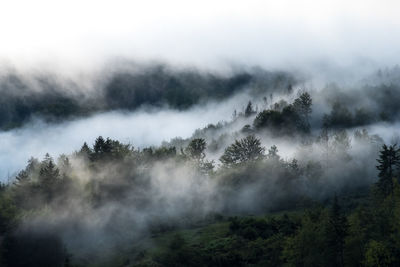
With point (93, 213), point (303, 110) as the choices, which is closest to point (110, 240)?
point (93, 213)

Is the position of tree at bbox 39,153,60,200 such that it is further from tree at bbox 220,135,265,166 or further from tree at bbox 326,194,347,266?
tree at bbox 326,194,347,266

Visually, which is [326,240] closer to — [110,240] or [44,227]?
[110,240]

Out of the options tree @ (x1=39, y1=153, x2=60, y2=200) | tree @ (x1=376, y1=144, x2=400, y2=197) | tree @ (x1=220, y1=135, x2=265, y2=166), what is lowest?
tree @ (x1=376, y1=144, x2=400, y2=197)

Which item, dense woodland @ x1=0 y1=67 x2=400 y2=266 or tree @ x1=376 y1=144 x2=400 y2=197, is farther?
tree @ x1=376 y1=144 x2=400 y2=197

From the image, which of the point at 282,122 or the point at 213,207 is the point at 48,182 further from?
the point at 282,122

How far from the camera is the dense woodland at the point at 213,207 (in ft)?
262

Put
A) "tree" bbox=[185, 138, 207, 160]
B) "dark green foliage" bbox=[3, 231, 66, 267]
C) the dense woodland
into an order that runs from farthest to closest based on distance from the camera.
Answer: "tree" bbox=[185, 138, 207, 160]
"dark green foliage" bbox=[3, 231, 66, 267]
the dense woodland

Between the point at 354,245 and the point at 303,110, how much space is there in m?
129

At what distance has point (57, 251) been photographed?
92.4 metres

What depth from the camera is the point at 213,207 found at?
5098 inches

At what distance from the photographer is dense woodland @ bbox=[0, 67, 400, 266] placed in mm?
79750

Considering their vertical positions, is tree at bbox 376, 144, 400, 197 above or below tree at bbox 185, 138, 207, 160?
below

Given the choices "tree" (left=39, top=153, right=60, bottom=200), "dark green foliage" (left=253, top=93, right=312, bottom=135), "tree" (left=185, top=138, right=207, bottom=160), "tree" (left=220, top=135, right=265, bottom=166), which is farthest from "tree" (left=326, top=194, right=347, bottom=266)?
"dark green foliage" (left=253, top=93, right=312, bottom=135)

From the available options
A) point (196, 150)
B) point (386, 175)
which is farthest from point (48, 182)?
point (386, 175)
